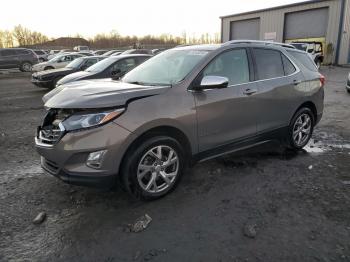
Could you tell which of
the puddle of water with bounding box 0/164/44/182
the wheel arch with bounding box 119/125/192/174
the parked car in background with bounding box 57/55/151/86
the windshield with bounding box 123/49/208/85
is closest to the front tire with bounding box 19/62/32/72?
the parked car in background with bounding box 57/55/151/86

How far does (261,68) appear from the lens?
4691 millimetres

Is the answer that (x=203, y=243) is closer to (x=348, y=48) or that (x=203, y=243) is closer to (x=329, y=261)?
(x=329, y=261)

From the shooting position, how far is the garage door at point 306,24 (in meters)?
29.2

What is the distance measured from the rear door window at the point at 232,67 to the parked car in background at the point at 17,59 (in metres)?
25.6

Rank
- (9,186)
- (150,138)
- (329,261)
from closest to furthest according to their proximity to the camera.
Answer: (329,261), (150,138), (9,186)

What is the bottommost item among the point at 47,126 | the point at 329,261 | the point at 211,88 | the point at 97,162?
the point at 329,261

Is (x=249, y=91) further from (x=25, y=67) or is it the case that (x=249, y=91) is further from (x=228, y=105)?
(x=25, y=67)

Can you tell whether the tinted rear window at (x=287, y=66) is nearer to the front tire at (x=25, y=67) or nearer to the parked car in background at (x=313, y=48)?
the parked car in background at (x=313, y=48)

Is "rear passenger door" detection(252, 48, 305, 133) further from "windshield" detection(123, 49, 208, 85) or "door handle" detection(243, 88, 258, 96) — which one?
"windshield" detection(123, 49, 208, 85)

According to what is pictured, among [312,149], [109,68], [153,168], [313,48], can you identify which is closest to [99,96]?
[153,168]

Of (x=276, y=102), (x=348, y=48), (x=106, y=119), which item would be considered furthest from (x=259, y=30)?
(x=106, y=119)

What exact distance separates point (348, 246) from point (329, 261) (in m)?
0.33

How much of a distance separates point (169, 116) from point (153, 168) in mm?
629

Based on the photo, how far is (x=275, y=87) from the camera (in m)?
4.81
